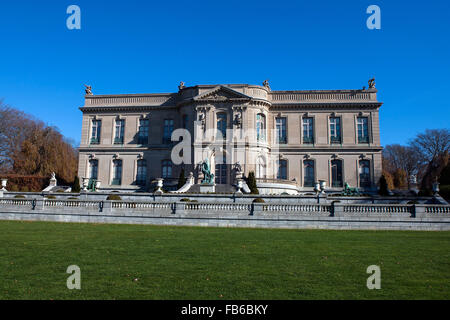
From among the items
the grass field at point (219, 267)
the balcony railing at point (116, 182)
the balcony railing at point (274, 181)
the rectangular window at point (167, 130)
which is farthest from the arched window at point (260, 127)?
the grass field at point (219, 267)

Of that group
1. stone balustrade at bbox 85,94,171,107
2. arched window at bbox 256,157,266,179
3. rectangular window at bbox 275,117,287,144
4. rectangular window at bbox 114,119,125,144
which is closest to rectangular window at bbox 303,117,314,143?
rectangular window at bbox 275,117,287,144

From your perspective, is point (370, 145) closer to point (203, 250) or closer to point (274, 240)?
point (274, 240)

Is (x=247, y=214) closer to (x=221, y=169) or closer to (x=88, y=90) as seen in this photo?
(x=221, y=169)

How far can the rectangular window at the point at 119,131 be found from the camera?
39625mm

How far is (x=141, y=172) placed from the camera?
38.6m

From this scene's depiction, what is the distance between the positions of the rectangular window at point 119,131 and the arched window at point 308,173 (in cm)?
2025

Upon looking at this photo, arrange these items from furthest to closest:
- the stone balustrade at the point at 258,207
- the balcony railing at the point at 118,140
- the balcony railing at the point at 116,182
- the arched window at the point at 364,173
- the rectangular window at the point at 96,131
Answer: the rectangular window at the point at 96,131
the balcony railing at the point at 118,140
the balcony railing at the point at 116,182
the arched window at the point at 364,173
the stone balustrade at the point at 258,207

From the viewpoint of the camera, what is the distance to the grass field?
19.7ft

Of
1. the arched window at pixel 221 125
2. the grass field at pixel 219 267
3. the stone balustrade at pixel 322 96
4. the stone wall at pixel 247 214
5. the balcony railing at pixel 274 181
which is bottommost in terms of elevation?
the grass field at pixel 219 267

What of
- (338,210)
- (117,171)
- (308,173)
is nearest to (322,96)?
(308,173)

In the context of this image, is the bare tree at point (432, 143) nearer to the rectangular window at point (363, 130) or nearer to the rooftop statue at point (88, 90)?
the rectangular window at point (363, 130)

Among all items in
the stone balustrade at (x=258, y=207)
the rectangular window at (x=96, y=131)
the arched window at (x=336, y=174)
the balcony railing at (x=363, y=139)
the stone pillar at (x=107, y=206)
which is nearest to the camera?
the stone balustrade at (x=258, y=207)

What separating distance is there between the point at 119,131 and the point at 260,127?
1591cm

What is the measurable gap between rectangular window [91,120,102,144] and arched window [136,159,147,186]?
5738mm
